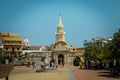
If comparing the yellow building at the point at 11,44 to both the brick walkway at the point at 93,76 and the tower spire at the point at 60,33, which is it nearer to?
the tower spire at the point at 60,33

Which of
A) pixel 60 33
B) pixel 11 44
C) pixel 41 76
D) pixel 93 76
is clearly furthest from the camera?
pixel 60 33

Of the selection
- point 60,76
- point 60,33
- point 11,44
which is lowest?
point 60,76

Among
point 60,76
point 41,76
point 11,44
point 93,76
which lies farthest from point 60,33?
point 93,76

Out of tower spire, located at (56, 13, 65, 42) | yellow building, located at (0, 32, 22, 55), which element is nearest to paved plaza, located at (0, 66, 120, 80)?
yellow building, located at (0, 32, 22, 55)

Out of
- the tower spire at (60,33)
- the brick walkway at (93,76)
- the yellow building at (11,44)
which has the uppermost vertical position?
the tower spire at (60,33)

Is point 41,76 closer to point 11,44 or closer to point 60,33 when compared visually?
point 11,44

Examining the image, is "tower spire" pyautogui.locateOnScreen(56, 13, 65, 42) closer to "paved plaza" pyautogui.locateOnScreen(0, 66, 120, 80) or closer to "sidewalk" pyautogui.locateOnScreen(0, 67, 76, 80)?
"paved plaza" pyautogui.locateOnScreen(0, 66, 120, 80)

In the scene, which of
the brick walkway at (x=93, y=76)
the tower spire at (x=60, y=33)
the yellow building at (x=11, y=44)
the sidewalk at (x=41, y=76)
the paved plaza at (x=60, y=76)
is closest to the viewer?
the brick walkway at (x=93, y=76)

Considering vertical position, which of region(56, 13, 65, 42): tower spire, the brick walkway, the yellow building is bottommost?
the brick walkway

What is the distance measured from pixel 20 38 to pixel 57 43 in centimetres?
1517

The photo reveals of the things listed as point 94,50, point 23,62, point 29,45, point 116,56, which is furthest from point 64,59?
point 116,56

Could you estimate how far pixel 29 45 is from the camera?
18962cm

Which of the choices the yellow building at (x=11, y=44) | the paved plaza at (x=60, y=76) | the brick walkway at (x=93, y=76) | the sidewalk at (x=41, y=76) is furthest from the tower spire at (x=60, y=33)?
the brick walkway at (x=93, y=76)

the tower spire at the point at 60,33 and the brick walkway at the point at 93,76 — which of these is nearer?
the brick walkway at the point at 93,76
